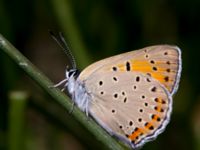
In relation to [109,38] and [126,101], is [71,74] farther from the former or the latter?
[109,38]

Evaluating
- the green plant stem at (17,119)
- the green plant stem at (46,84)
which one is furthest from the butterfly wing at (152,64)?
the green plant stem at (46,84)

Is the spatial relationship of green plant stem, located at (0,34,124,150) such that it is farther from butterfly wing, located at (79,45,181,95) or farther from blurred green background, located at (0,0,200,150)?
blurred green background, located at (0,0,200,150)

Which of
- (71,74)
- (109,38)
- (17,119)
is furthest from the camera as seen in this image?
(109,38)

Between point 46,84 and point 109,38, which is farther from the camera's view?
point 109,38

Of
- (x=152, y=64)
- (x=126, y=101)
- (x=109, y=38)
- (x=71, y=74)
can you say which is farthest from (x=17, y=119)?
(x=109, y=38)

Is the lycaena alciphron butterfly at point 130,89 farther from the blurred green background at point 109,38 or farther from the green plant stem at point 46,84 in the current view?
the blurred green background at point 109,38

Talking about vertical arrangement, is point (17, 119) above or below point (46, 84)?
below
